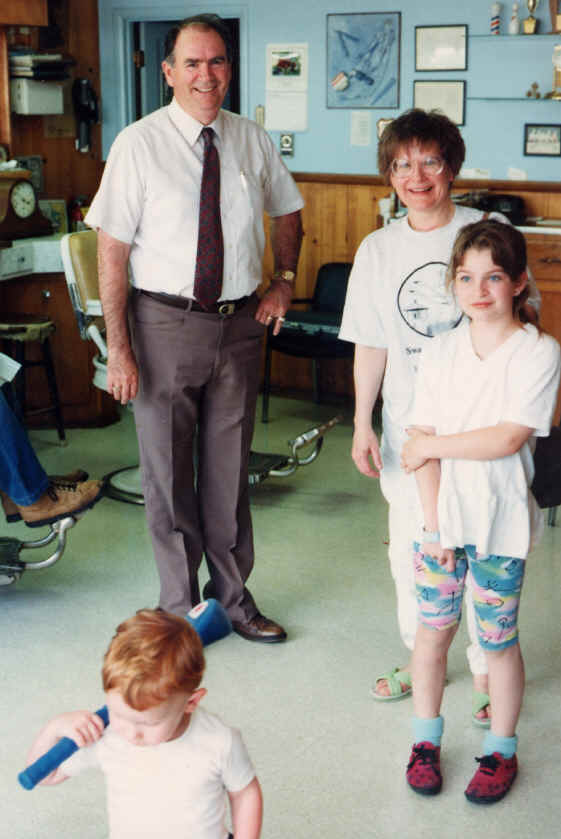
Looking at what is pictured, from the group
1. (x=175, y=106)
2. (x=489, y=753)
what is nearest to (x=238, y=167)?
(x=175, y=106)

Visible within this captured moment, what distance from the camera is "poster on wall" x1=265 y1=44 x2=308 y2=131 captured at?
5852mm

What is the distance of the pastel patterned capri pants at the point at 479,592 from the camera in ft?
7.42

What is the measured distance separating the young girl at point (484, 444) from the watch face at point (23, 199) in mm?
3328

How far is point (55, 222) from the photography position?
5.60 meters

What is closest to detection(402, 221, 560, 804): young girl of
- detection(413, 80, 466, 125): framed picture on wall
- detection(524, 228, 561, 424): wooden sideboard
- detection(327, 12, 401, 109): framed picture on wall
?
detection(524, 228, 561, 424): wooden sideboard

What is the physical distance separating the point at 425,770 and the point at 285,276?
1522mm

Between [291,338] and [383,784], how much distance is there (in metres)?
3.29

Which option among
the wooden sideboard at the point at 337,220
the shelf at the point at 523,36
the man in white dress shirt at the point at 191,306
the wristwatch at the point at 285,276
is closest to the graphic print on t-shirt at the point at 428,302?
the man in white dress shirt at the point at 191,306

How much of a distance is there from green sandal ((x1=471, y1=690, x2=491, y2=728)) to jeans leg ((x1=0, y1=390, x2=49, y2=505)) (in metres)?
1.51

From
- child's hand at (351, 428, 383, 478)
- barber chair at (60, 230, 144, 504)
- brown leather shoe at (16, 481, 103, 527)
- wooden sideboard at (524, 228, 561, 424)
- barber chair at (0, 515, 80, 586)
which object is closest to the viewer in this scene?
child's hand at (351, 428, 383, 478)

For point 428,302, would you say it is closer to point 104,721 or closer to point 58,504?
point 104,721

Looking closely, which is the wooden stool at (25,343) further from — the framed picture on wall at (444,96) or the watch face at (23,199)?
the framed picture on wall at (444,96)

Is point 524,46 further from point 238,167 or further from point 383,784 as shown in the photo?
point 383,784

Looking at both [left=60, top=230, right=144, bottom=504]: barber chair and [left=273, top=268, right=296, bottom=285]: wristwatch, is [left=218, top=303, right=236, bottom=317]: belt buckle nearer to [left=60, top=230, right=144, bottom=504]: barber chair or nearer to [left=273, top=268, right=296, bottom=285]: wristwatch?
[left=273, top=268, right=296, bottom=285]: wristwatch
